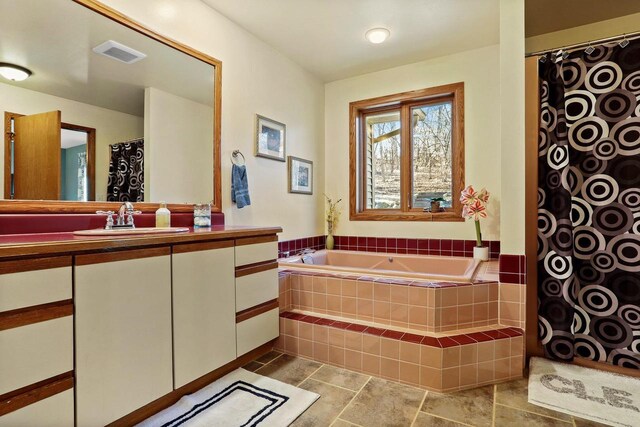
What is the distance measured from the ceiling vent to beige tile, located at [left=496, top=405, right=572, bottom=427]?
2.71 metres

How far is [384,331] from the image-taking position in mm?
1968

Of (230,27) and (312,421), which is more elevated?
(230,27)

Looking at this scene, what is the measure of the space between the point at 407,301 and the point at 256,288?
0.94 meters

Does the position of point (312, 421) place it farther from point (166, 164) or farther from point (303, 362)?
point (166, 164)

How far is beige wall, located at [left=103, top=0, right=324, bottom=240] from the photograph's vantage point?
7.10ft

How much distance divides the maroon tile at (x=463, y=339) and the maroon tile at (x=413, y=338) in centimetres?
19

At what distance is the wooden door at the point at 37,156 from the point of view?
1.45 m

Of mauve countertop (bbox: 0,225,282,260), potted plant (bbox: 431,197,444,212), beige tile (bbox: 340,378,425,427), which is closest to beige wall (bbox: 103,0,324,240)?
mauve countertop (bbox: 0,225,282,260)

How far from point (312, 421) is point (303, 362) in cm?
59

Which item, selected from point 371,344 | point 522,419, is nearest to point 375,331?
point 371,344

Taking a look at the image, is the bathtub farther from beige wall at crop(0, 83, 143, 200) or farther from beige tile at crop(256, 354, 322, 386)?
beige wall at crop(0, 83, 143, 200)

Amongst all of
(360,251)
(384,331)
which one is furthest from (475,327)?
(360,251)

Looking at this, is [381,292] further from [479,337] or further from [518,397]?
[518,397]

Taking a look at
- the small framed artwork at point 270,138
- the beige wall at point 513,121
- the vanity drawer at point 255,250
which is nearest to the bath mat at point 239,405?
the vanity drawer at point 255,250
